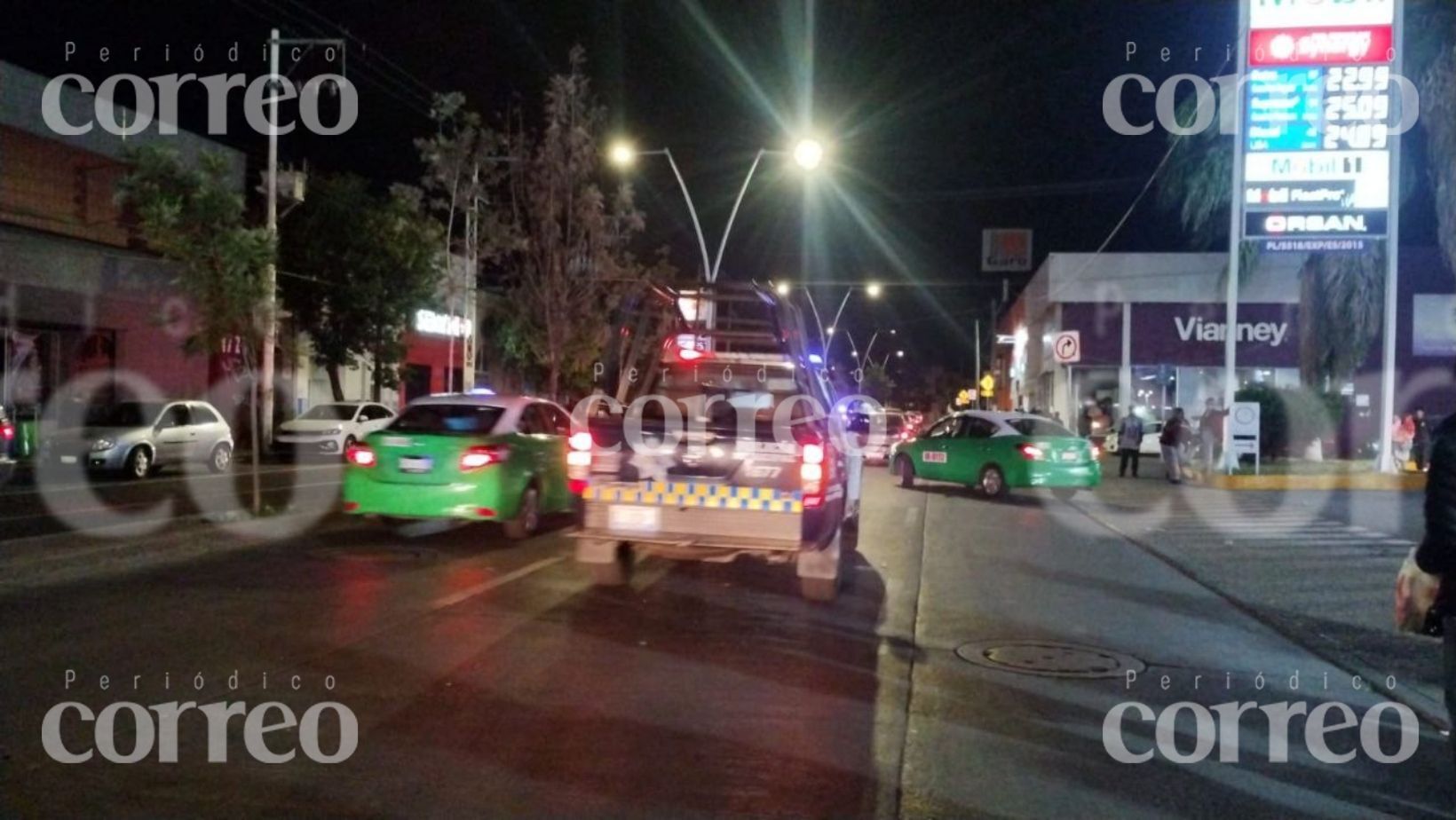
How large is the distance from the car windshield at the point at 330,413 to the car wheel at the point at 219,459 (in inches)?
241

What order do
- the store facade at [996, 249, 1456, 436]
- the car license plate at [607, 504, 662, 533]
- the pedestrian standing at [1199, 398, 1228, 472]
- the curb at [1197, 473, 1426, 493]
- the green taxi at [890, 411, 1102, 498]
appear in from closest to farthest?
the car license plate at [607, 504, 662, 533] → the green taxi at [890, 411, 1102, 498] → the curb at [1197, 473, 1426, 493] → the pedestrian standing at [1199, 398, 1228, 472] → the store facade at [996, 249, 1456, 436]

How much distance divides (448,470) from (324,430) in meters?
18.0

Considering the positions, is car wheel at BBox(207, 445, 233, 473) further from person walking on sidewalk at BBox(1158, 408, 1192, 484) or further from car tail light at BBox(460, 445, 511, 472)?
person walking on sidewalk at BBox(1158, 408, 1192, 484)

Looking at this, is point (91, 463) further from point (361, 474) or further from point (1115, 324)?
point (1115, 324)

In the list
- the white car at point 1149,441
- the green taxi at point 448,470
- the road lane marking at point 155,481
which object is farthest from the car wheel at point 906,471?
the white car at point 1149,441

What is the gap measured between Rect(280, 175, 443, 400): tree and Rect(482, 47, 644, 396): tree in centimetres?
215

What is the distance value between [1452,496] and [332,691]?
5585mm

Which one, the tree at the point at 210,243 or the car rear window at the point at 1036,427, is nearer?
the tree at the point at 210,243

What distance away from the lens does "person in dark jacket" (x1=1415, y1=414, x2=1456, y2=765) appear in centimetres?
482

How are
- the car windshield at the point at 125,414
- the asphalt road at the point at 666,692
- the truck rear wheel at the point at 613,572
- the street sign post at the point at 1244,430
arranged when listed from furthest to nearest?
the street sign post at the point at 1244,430 → the car windshield at the point at 125,414 → the truck rear wheel at the point at 613,572 → the asphalt road at the point at 666,692

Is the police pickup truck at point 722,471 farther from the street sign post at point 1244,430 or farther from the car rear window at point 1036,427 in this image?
the street sign post at point 1244,430

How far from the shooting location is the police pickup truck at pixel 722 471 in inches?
394

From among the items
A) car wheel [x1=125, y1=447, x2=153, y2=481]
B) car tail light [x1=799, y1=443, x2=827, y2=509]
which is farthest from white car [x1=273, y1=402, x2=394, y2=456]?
car tail light [x1=799, y1=443, x2=827, y2=509]

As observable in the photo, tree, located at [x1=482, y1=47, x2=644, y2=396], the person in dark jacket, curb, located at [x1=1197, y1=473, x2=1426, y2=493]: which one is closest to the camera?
the person in dark jacket
